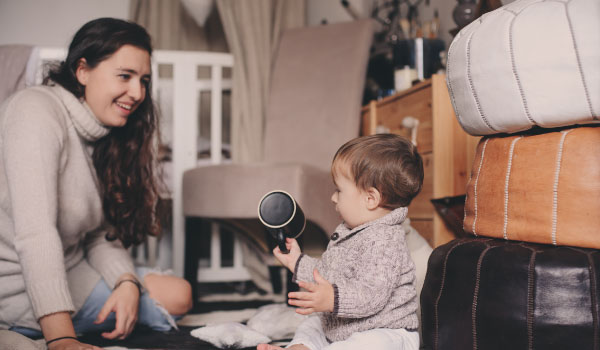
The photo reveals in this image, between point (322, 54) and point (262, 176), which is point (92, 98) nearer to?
point (262, 176)

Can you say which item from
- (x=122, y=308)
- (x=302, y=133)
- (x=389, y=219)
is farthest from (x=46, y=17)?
(x=389, y=219)

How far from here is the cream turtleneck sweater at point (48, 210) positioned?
1.03 metres

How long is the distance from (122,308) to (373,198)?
27.7 inches

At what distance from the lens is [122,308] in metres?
1.25

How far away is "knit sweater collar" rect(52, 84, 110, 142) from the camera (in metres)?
1.27

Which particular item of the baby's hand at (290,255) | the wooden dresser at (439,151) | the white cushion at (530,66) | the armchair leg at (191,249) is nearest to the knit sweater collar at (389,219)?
the baby's hand at (290,255)

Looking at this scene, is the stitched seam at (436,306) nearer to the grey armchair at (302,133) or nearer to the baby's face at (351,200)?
the baby's face at (351,200)

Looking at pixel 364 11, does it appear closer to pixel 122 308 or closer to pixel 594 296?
pixel 122 308

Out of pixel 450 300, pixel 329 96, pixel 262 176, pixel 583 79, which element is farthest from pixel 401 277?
pixel 329 96

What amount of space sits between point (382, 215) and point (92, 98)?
2.61 feet

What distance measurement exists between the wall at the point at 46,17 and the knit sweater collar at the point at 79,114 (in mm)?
1667

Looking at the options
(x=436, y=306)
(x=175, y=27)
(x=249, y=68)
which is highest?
(x=175, y=27)

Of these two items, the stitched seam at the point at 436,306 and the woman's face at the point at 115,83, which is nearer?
the stitched seam at the point at 436,306

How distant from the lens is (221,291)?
7.18ft
